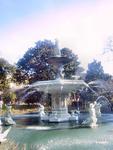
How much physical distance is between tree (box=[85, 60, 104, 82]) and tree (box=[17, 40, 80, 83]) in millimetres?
2908

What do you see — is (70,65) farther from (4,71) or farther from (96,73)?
(4,71)

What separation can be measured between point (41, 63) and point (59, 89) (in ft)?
113

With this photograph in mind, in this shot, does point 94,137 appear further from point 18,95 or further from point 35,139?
point 18,95

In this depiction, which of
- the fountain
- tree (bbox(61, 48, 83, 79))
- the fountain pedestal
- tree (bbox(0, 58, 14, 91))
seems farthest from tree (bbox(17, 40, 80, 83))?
the fountain pedestal

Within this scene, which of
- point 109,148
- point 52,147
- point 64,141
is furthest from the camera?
point 64,141

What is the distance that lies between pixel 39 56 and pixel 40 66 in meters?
2.18

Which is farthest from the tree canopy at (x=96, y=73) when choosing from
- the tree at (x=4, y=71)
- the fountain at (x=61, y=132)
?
the fountain at (x=61, y=132)

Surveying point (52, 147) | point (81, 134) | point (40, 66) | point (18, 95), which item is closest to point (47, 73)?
point (40, 66)

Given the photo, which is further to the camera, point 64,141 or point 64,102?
point 64,102

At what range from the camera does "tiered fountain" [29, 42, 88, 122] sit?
27.3 metres

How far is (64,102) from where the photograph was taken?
97.3ft

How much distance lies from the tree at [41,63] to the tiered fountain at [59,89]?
30.0 m

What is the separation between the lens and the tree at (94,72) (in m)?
60.4

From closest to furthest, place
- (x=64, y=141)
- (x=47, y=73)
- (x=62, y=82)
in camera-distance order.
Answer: (x=64, y=141)
(x=62, y=82)
(x=47, y=73)
